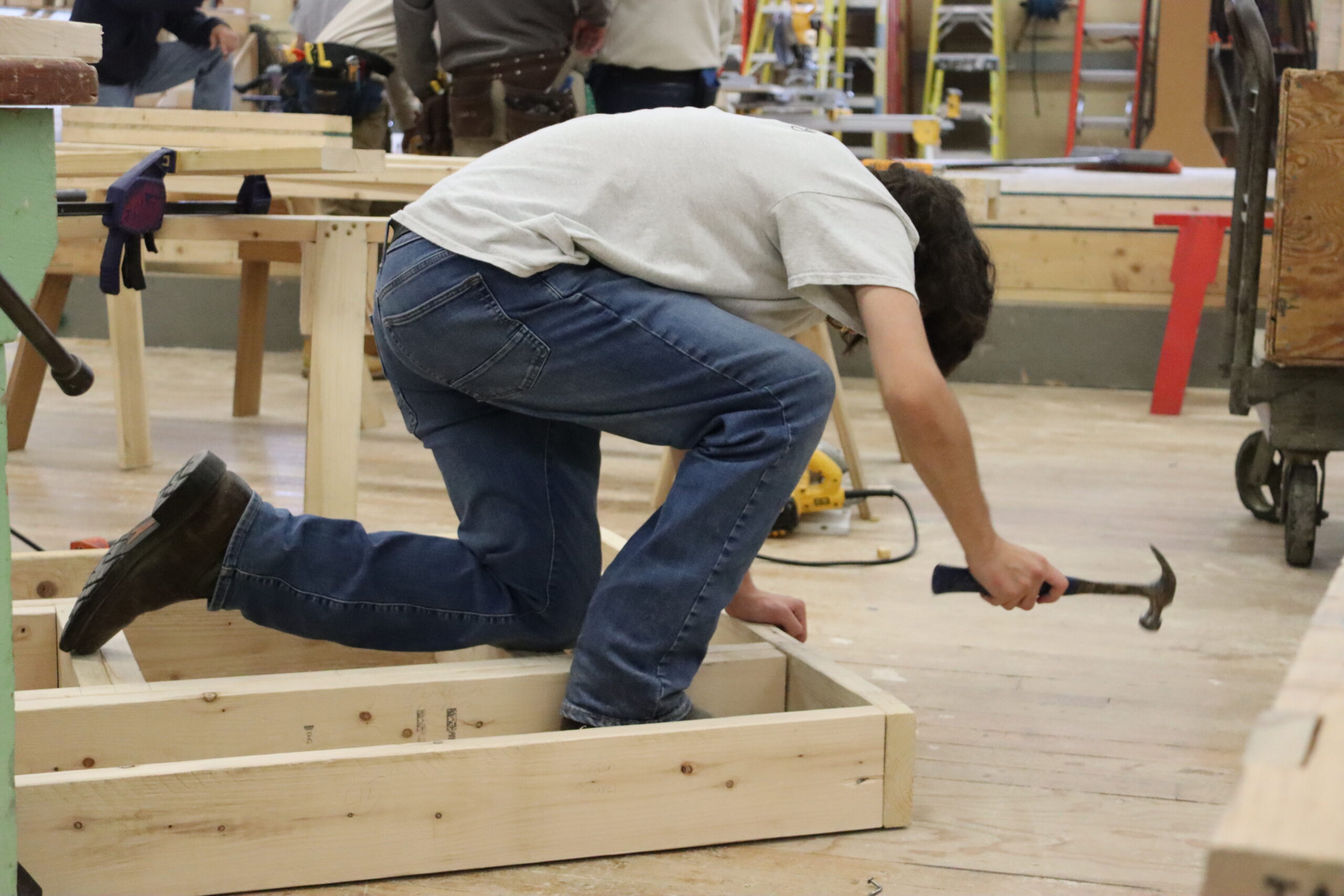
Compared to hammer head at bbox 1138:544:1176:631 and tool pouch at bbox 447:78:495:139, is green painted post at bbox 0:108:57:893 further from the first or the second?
tool pouch at bbox 447:78:495:139

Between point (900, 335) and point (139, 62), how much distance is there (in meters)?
3.76

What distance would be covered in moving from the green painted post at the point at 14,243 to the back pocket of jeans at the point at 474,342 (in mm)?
455

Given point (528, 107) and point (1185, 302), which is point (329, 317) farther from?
point (1185, 302)

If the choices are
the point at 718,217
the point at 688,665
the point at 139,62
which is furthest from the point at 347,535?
the point at 139,62

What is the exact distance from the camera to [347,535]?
1.48 metres

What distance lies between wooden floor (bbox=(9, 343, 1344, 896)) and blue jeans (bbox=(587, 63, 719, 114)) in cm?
86

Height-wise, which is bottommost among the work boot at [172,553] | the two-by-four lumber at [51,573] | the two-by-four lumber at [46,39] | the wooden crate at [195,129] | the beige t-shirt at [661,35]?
the two-by-four lumber at [51,573]

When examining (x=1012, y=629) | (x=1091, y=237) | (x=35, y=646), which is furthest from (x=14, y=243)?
(x=1091, y=237)

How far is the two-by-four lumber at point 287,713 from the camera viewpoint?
131cm

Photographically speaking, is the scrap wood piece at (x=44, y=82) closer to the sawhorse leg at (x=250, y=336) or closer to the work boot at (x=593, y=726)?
the work boot at (x=593, y=726)

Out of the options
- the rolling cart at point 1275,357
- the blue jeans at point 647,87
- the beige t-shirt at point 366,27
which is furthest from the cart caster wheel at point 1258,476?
the beige t-shirt at point 366,27

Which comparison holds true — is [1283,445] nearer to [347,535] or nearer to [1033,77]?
[347,535]

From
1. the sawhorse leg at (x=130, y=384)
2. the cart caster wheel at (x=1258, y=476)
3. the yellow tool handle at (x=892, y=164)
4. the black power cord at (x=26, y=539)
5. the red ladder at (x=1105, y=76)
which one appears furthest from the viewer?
the red ladder at (x=1105, y=76)

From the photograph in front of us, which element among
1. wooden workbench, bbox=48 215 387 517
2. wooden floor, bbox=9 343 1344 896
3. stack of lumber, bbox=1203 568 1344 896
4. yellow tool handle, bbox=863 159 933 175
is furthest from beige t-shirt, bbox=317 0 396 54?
stack of lumber, bbox=1203 568 1344 896
